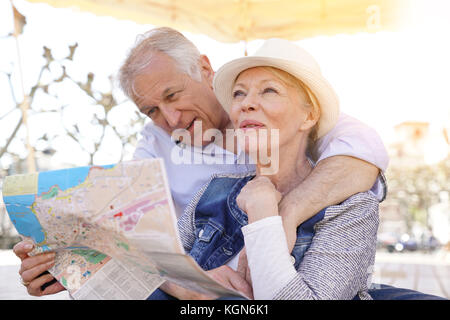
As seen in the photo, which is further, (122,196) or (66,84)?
(66,84)

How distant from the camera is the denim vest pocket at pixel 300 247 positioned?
1258 mm

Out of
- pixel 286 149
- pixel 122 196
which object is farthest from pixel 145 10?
pixel 122 196

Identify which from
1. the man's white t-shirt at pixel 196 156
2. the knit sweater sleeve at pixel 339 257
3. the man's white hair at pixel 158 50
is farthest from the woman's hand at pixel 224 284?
the man's white hair at pixel 158 50

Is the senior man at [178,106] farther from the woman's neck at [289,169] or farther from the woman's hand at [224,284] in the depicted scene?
the woman's hand at [224,284]

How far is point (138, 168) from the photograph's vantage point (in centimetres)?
94

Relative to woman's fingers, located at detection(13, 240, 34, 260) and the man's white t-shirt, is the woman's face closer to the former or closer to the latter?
the man's white t-shirt

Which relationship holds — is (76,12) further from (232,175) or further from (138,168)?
(138,168)

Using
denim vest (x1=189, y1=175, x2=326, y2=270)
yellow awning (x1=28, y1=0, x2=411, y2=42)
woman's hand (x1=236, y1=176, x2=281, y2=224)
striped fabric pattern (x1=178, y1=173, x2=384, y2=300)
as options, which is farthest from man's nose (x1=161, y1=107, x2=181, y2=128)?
yellow awning (x1=28, y1=0, x2=411, y2=42)

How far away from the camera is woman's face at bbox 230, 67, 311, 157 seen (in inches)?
52.4

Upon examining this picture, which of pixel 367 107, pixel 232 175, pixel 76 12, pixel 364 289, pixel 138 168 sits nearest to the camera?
pixel 138 168

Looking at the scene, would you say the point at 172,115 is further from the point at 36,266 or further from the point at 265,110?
the point at 36,266

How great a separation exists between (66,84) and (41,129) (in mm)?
548

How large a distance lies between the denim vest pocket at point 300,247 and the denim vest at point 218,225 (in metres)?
0.21

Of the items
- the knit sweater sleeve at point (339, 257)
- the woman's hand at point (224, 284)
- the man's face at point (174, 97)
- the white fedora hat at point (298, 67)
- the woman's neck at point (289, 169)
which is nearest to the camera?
the knit sweater sleeve at point (339, 257)
